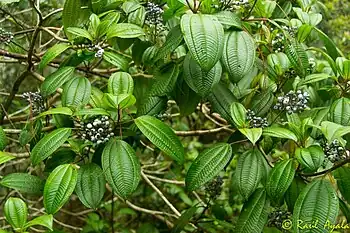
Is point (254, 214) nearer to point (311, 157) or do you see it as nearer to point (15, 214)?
point (311, 157)

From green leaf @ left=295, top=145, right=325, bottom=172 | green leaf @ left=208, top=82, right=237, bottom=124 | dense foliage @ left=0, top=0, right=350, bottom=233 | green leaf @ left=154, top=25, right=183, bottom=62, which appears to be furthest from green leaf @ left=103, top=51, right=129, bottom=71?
green leaf @ left=295, top=145, right=325, bottom=172

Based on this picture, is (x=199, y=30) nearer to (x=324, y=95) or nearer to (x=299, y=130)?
(x=299, y=130)

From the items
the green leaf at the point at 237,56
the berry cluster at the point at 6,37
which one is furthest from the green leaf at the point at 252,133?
the berry cluster at the point at 6,37

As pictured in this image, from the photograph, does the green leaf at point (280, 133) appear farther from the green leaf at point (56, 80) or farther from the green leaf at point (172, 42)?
the green leaf at point (56, 80)

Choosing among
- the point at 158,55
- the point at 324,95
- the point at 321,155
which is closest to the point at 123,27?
the point at 158,55

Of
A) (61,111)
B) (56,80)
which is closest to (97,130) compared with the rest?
(61,111)

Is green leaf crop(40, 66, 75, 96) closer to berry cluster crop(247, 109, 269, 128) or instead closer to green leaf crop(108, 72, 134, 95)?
green leaf crop(108, 72, 134, 95)
